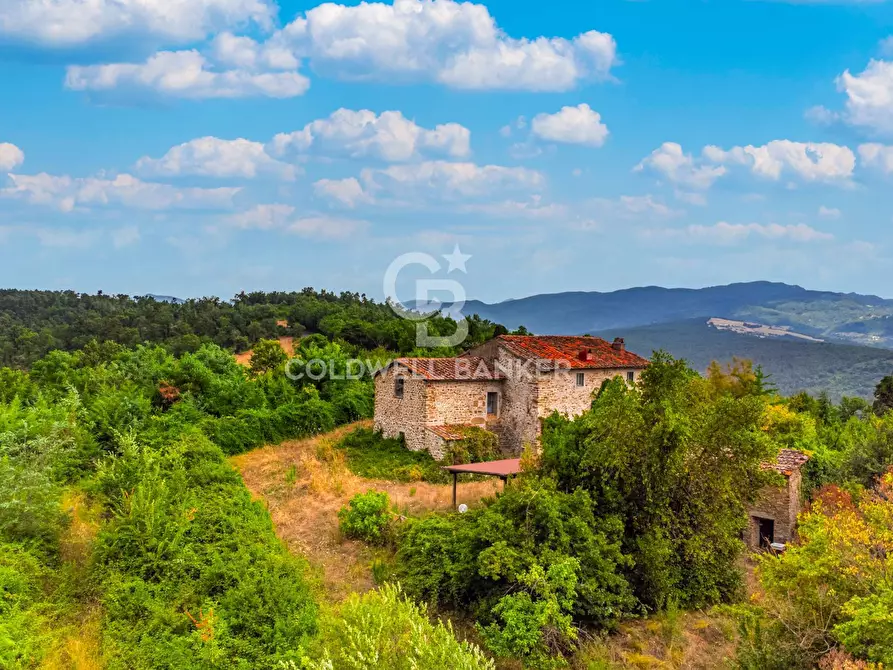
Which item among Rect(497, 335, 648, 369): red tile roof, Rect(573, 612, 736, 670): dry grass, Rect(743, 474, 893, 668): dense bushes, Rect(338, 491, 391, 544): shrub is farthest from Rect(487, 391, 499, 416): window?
Rect(743, 474, 893, 668): dense bushes

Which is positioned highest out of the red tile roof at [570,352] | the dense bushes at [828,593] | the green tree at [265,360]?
the red tile roof at [570,352]

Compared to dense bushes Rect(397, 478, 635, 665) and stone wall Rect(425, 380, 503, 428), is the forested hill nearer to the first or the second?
stone wall Rect(425, 380, 503, 428)

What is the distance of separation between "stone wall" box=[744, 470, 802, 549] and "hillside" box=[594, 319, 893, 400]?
74.2 meters

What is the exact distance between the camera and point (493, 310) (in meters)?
198

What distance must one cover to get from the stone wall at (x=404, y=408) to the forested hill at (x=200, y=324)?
1859 cm

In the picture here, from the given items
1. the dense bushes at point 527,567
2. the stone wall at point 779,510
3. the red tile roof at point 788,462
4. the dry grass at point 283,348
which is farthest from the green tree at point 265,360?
the stone wall at point 779,510

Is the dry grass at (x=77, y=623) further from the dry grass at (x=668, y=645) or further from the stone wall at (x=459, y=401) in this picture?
the stone wall at (x=459, y=401)

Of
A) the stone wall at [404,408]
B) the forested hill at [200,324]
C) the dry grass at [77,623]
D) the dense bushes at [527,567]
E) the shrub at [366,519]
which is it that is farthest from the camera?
the forested hill at [200,324]

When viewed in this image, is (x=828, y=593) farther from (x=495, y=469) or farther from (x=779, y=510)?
(x=495, y=469)

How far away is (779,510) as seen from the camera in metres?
19.4

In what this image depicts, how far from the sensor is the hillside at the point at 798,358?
104 meters

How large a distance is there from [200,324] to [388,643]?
70.1 metres

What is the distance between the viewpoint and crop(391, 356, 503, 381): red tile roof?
26922 millimetres

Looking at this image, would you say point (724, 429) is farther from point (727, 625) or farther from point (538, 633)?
point (538, 633)
